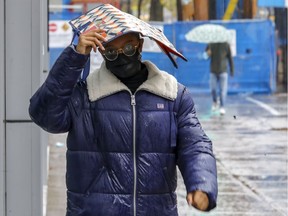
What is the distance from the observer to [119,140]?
3.41 m

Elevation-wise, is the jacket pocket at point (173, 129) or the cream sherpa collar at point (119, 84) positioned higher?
the cream sherpa collar at point (119, 84)

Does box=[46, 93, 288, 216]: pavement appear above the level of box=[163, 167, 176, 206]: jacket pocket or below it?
below

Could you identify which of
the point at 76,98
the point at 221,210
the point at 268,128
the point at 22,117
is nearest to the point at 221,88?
the point at 268,128

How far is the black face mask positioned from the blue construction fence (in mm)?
18704

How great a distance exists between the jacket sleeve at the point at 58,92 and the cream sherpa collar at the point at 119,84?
12 cm

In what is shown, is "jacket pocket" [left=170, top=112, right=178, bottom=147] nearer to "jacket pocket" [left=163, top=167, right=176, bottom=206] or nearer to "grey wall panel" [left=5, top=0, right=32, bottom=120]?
"jacket pocket" [left=163, top=167, right=176, bottom=206]

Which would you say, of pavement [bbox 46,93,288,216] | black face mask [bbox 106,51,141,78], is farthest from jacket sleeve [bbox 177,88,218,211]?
pavement [bbox 46,93,288,216]

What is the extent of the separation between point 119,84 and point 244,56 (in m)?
20.2

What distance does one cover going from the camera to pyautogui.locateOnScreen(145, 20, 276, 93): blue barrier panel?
22.5 m

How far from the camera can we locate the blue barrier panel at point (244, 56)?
888 inches

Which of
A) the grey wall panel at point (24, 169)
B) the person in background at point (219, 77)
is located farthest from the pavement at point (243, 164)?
the grey wall panel at point (24, 169)

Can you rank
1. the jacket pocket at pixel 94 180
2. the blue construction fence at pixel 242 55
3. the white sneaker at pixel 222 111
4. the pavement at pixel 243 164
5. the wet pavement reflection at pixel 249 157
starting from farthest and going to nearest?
the blue construction fence at pixel 242 55 → the white sneaker at pixel 222 111 → the wet pavement reflection at pixel 249 157 → the pavement at pixel 243 164 → the jacket pocket at pixel 94 180

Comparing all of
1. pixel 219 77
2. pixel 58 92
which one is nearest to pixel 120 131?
pixel 58 92

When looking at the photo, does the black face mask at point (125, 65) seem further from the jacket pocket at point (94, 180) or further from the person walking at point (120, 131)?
the jacket pocket at point (94, 180)
